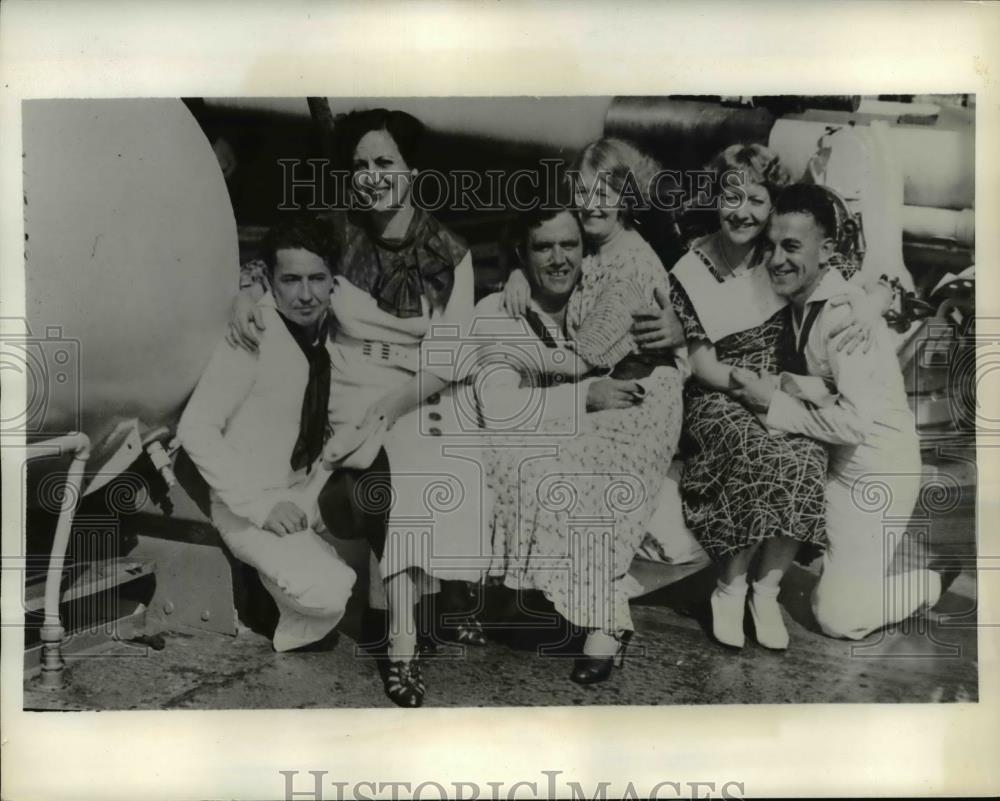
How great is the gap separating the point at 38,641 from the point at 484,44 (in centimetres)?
207

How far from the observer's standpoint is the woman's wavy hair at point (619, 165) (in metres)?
2.36

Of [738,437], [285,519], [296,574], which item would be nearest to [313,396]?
[285,519]

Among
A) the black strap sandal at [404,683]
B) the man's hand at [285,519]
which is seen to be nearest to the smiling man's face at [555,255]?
the man's hand at [285,519]

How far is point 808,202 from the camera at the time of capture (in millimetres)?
2381

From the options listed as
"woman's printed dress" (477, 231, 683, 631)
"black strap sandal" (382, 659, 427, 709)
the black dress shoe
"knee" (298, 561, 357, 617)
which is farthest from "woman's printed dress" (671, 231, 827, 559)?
"knee" (298, 561, 357, 617)

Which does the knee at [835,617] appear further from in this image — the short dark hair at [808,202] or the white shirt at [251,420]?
the white shirt at [251,420]

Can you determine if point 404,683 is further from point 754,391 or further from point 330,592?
point 754,391

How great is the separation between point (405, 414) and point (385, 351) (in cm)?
18

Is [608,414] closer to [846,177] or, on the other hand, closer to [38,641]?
[846,177]

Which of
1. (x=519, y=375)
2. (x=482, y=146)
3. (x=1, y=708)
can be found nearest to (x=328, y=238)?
(x=482, y=146)

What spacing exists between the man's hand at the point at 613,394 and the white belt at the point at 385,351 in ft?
1.63

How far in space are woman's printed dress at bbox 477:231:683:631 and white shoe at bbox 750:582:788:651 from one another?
0.36m

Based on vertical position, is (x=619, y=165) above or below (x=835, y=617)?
above

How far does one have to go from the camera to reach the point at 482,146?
2352 millimetres
